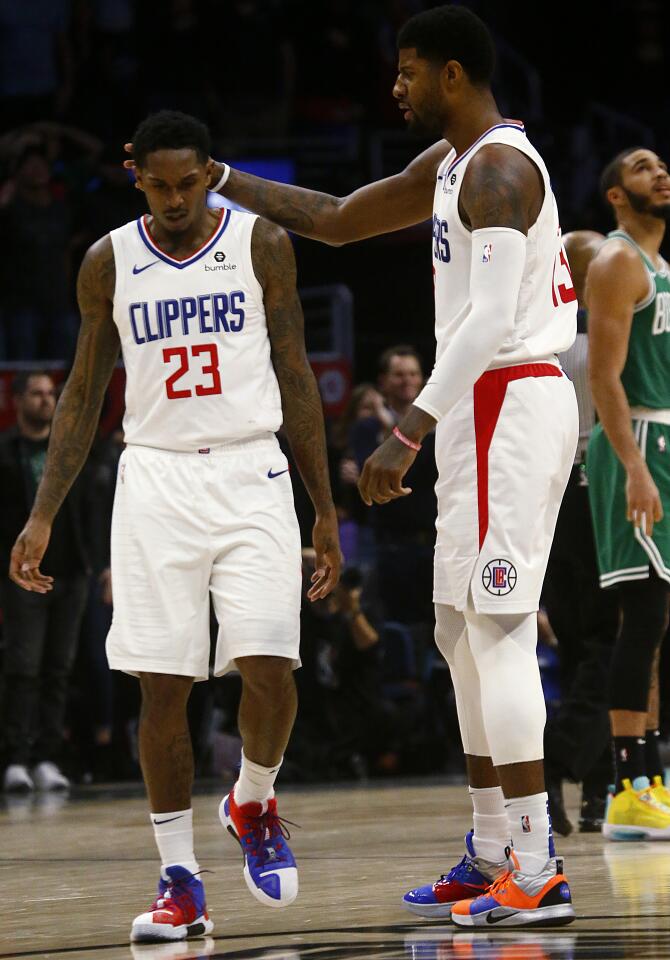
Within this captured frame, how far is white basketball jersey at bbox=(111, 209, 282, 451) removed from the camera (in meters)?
3.87

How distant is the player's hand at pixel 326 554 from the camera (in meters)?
4.07

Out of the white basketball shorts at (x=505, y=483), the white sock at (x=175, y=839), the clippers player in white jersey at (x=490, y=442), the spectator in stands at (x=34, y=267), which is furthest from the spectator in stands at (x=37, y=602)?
the white basketball shorts at (x=505, y=483)

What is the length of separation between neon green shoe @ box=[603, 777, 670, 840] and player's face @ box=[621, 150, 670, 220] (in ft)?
6.13

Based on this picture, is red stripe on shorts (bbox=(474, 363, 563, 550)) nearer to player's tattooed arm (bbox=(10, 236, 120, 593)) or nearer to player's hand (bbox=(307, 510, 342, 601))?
player's hand (bbox=(307, 510, 342, 601))

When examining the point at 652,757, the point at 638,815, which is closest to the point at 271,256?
the point at 638,815

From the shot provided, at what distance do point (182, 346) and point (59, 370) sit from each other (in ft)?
18.9

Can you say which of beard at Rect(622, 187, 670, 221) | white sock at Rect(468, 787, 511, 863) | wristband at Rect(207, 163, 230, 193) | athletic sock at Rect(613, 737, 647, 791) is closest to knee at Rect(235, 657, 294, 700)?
white sock at Rect(468, 787, 511, 863)

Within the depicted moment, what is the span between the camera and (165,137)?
12.7 ft

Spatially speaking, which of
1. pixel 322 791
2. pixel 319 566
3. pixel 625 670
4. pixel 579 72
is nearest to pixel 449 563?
pixel 319 566

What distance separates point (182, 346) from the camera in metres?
3.87

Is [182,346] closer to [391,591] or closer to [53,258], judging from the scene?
[391,591]

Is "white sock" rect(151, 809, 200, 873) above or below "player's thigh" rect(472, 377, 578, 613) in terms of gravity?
below

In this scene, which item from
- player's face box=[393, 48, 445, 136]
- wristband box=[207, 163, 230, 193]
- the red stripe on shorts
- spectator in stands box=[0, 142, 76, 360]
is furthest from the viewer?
spectator in stands box=[0, 142, 76, 360]

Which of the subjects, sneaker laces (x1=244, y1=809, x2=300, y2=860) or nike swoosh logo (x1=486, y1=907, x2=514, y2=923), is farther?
sneaker laces (x1=244, y1=809, x2=300, y2=860)
